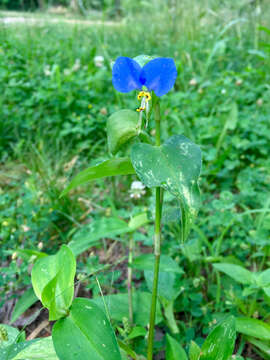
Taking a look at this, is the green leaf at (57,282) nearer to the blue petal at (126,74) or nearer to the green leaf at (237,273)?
the blue petal at (126,74)

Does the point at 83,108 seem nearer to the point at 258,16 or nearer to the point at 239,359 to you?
the point at 239,359

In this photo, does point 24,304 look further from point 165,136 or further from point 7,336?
point 165,136

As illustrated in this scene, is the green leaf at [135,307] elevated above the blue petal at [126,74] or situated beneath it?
situated beneath

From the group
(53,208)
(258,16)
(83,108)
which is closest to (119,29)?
(258,16)

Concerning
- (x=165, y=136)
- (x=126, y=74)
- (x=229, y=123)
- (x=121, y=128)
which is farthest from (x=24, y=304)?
(x=229, y=123)

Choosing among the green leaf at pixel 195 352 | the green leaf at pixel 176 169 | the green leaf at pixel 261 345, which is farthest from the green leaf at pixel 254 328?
the green leaf at pixel 176 169
